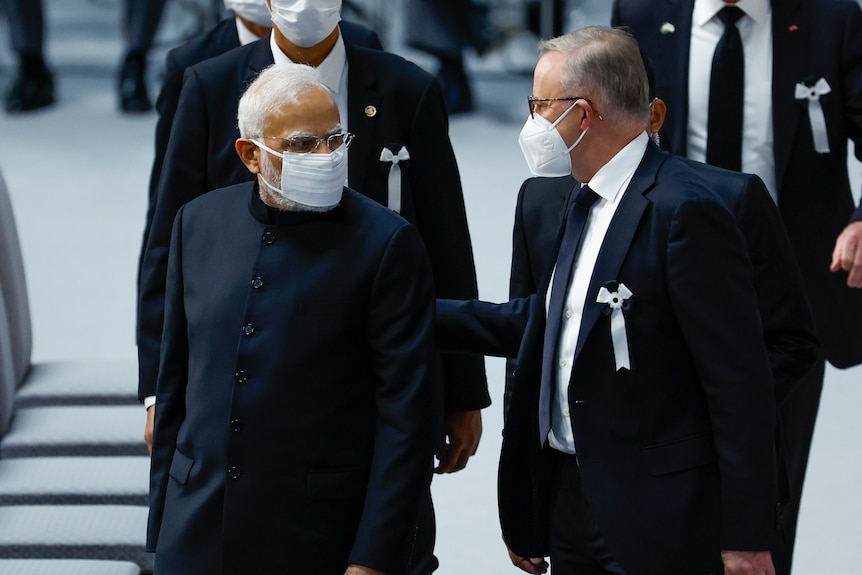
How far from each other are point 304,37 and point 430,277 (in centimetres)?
70

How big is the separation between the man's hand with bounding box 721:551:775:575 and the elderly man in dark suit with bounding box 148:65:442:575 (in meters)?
0.49

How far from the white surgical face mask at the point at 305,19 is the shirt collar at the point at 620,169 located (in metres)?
0.73

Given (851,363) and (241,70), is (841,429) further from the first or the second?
(241,70)

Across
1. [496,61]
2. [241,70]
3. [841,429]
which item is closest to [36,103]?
[496,61]

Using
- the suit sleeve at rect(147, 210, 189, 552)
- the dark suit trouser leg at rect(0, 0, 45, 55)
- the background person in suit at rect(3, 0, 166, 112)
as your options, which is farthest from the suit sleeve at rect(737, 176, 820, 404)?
the dark suit trouser leg at rect(0, 0, 45, 55)

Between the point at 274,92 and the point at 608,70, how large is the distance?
0.52m

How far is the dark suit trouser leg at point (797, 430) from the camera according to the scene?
3250 millimetres

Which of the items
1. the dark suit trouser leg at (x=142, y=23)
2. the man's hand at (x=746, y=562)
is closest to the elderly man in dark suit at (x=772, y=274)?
the man's hand at (x=746, y=562)

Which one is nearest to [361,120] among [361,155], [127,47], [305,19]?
[361,155]

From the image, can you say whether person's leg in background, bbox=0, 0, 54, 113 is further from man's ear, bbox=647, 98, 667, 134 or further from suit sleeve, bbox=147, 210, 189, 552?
Answer: man's ear, bbox=647, 98, 667, 134

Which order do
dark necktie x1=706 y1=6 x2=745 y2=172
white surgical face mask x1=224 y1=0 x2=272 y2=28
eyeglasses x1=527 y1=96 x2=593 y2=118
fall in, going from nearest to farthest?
eyeglasses x1=527 y1=96 x2=593 y2=118, dark necktie x1=706 y1=6 x2=745 y2=172, white surgical face mask x1=224 y1=0 x2=272 y2=28

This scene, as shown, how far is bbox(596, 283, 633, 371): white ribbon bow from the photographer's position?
2.26 meters

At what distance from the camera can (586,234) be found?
2383 millimetres

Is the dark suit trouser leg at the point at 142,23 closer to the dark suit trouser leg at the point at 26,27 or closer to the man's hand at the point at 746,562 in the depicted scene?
the dark suit trouser leg at the point at 26,27
